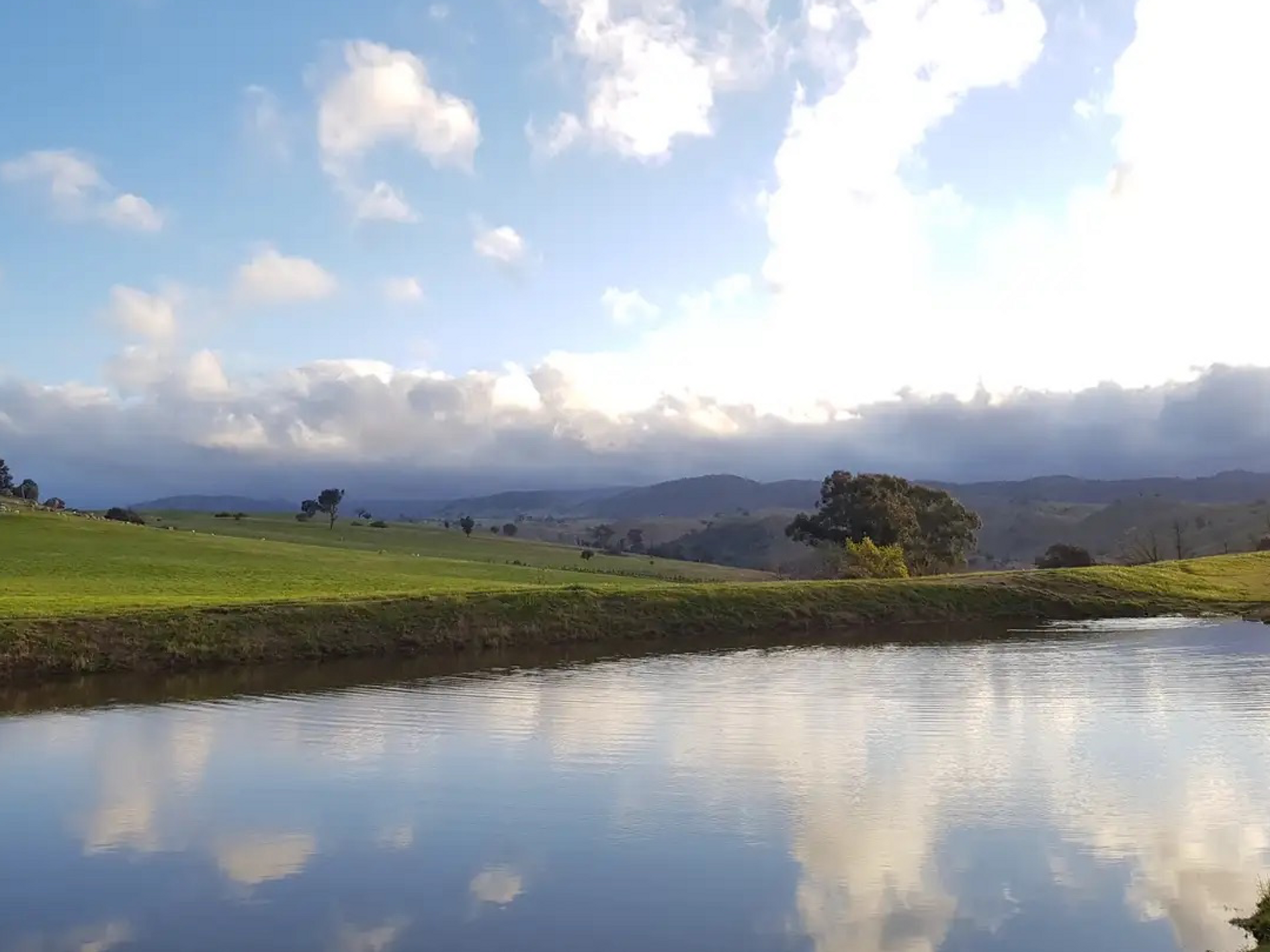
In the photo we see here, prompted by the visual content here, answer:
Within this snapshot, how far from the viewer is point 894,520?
84.4m

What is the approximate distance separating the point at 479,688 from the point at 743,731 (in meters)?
11.0

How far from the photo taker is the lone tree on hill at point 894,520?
84688 mm

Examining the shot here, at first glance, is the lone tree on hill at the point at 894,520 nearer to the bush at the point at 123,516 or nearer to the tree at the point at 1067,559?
the tree at the point at 1067,559

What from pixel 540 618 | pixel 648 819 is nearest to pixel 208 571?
pixel 540 618

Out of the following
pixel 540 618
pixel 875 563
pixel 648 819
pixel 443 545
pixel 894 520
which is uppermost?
pixel 894 520

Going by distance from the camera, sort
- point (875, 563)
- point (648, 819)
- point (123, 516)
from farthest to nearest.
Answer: point (123, 516), point (875, 563), point (648, 819)

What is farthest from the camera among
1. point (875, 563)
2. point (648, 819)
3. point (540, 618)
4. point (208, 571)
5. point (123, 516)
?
point (123, 516)

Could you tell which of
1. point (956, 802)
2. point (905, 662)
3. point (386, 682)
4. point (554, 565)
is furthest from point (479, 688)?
point (554, 565)

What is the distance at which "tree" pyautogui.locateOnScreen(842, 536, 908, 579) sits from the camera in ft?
233

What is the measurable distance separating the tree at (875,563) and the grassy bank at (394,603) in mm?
10202

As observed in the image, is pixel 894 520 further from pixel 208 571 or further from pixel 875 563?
pixel 208 571

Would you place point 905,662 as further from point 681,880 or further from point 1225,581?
point 1225,581

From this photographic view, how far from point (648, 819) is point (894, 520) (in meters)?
70.6

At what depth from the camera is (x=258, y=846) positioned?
16.1m
